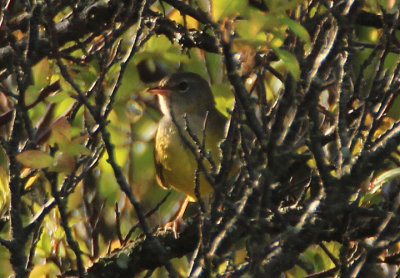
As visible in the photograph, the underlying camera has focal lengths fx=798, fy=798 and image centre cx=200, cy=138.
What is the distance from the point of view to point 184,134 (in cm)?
495

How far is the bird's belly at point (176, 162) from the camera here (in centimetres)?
482

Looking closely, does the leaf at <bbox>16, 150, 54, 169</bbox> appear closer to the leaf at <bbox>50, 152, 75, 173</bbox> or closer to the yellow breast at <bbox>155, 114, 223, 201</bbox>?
the leaf at <bbox>50, 152, 75, 173</bbox>

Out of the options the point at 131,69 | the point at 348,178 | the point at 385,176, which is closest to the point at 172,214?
the point at 131,69

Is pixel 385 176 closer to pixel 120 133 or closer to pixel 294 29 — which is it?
pixel 294 29

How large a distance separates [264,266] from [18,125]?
0.93m

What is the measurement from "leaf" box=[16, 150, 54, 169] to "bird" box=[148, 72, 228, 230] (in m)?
2.14

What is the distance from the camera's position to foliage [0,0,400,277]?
7.41 ft

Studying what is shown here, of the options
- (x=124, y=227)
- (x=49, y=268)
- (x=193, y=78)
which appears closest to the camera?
(x=49, y=268)

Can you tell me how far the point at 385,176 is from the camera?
2811mm

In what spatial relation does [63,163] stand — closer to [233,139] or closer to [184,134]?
[233,139]

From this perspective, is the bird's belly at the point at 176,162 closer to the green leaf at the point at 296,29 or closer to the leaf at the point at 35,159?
the leaf at the point at 35,159

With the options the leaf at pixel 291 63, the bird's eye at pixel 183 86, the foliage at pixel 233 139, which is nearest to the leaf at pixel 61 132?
the foliage at pixel 233 139

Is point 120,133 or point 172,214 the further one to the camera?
point 172,214

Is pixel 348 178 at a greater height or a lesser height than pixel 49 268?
greater
